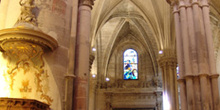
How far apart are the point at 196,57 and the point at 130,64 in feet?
50.4

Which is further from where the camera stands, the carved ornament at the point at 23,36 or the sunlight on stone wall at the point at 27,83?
the sunlight on stone wall at the point at 27,83

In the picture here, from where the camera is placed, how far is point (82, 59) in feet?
29.8

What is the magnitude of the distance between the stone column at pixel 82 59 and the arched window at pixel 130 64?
15.4 m

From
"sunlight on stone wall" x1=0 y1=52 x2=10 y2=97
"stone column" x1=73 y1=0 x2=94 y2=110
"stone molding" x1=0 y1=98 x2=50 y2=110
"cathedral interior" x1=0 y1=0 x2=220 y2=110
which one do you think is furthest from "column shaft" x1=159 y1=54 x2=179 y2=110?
"stone molding" x1=0 y1=98 x2=50 y2=110

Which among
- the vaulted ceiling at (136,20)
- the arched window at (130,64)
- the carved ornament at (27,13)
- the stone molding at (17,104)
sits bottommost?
the stone molding at (17,104)

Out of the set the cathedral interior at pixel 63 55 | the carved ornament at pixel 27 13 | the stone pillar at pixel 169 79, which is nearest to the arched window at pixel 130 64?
the stone pillar at pixel 169 79

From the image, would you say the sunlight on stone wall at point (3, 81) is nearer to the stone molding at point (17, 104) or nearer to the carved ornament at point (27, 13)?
the carved ornament at point (27, 13)

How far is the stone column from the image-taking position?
873cm

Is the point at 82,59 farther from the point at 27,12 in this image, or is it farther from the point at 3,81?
the point at 3,81

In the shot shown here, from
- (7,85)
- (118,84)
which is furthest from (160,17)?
(7,85)

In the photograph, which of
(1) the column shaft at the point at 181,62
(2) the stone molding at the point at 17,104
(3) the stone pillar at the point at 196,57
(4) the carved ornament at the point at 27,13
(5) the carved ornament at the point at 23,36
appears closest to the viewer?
(2) the stone molding at the point at 17,104

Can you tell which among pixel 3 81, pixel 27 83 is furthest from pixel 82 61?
pixel 3 81

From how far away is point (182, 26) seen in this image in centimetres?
1088

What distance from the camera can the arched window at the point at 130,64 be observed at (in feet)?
81.4
